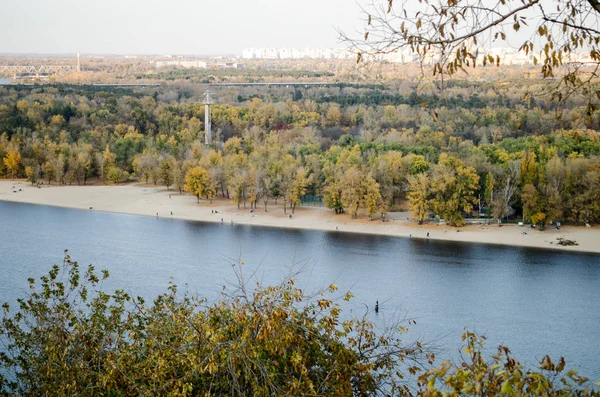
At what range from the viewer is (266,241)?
14898 mm

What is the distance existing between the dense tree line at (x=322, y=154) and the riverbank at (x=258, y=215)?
1.21ft

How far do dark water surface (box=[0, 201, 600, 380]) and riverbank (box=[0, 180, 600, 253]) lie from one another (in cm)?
57

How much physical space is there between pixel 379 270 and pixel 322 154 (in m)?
8.82

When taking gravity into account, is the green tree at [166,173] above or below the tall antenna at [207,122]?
below

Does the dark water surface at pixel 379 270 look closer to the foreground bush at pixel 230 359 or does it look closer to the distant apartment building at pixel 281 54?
the foreground bush at pixel 230 359

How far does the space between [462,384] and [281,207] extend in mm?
16373

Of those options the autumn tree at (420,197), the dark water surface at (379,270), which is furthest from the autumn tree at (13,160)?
the autumn tree at (420,197)

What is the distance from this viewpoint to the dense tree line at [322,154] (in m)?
16.3

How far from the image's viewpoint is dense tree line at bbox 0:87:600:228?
1630 cm

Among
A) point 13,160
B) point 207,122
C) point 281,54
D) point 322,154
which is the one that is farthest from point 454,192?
point 281,54

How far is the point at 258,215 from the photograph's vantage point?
17.7 meters

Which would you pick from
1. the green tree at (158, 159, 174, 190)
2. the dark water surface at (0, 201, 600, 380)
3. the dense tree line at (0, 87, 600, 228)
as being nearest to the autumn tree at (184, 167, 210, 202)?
the dense tree line at (0, 87, 600, 228)

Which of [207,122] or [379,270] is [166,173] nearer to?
[207,122]

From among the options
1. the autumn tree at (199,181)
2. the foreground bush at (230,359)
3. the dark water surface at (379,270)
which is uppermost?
the foreground bush at (230,359)
